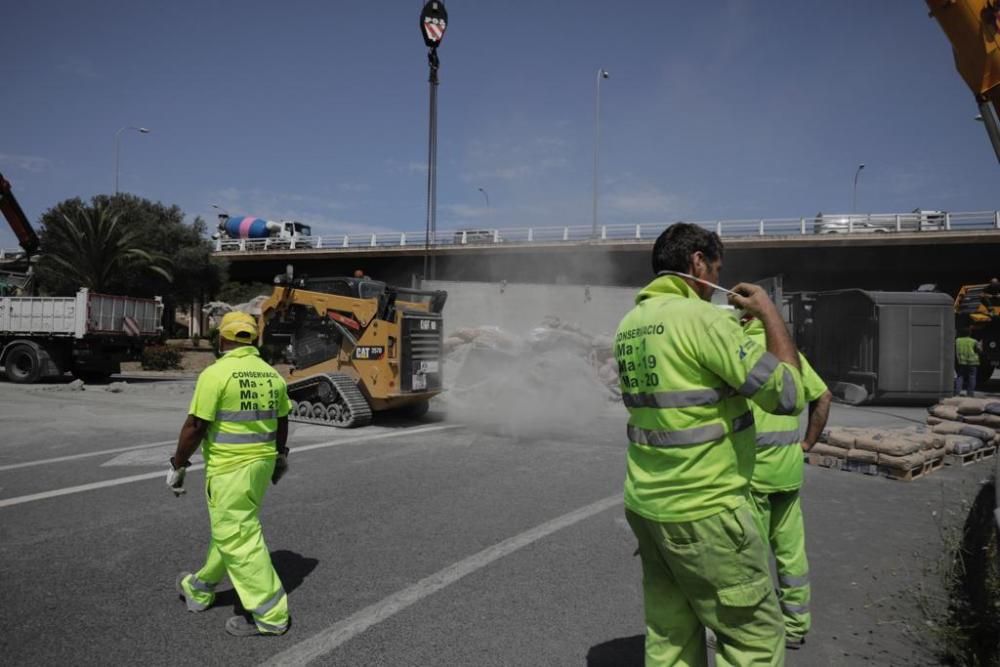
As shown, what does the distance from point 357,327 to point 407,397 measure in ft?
4.69

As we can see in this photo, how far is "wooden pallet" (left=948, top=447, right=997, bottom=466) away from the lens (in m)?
8.11

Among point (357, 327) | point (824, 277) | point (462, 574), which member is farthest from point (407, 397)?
point (824, 277)

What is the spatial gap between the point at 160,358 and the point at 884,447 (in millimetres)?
24119

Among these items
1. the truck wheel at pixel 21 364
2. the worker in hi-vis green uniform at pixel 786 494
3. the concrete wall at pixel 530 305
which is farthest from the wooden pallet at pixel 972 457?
the truck wheel at pixel 21 364

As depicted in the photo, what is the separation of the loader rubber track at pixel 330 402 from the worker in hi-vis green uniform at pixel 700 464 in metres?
8.41

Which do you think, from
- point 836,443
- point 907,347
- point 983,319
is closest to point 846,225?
point 983,319

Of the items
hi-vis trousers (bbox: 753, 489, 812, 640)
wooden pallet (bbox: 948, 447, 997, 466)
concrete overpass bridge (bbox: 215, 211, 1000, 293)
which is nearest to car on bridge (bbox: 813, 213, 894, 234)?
concrete overpass bridge (bbox: 215, 211, 1000, 293)

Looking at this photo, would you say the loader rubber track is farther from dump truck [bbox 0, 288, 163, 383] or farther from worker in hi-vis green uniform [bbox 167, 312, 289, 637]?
dump truck [bbox 0, 288, 163, 383]

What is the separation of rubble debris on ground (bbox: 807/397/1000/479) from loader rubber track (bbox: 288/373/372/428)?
6486 millimetres

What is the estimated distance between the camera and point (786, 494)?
3.40m

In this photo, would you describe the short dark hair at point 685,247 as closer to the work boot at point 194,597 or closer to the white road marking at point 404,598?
the white road marking at point 404,598

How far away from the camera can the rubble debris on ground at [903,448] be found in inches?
284

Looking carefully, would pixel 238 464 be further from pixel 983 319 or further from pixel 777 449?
pixel 983 319

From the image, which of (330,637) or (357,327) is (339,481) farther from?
(357,327)
